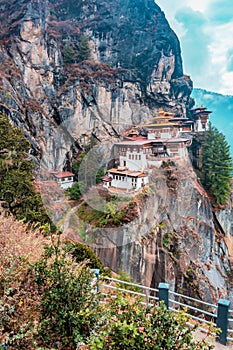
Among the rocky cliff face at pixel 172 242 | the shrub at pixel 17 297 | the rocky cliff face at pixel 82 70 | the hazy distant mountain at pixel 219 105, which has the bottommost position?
the rocky cliff face at pixel 172 242

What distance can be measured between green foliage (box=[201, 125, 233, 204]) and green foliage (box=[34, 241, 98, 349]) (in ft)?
67.9

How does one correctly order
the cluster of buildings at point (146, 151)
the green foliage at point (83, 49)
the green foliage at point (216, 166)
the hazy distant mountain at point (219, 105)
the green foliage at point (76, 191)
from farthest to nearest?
1. the hazy distant mountain at point (219, 105)
2. the green foliage at point (83, 49)
3. the green foliage at point (216, 166)
4. the green foliage at point (76, 191)
5. the cluster of buildings at point (146, 151)

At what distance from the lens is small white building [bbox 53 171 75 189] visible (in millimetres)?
19686

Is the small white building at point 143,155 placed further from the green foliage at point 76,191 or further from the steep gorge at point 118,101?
the green foliage at point 76,191

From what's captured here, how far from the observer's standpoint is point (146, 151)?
19328 millimetres

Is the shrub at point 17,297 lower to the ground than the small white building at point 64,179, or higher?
lower

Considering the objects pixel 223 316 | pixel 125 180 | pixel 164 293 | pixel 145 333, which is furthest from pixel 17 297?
pixel 125 180

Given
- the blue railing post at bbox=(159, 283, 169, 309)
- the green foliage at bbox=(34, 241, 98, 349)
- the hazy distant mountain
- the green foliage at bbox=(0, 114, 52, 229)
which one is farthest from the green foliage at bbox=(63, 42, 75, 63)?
the hazy distant mountain

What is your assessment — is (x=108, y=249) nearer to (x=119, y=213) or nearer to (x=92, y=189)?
(x=119, y=213)

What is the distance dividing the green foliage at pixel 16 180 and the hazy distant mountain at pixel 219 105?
61.9 metres

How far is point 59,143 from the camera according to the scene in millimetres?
21766

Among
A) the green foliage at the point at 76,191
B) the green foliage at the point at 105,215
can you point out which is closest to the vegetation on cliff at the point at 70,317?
the green foliage at the point at 105,215

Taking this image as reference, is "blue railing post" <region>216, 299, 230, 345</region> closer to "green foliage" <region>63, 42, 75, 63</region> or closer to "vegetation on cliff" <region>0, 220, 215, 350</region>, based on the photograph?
"vegetation on cliff" <region>0, 220, 215, 350</region>

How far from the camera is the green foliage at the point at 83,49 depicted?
26.2 metres
